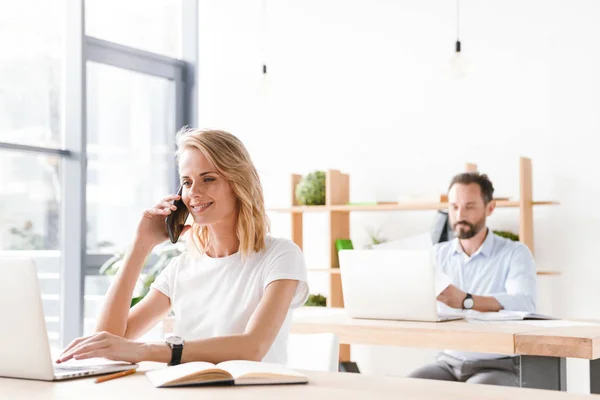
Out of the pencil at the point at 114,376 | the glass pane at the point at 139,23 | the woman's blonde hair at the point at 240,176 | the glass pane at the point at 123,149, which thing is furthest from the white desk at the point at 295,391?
the glass pane at the point at 139,23

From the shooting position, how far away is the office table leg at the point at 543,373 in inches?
103

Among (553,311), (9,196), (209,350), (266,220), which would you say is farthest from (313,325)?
(9,196)

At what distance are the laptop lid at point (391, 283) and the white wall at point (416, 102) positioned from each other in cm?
186

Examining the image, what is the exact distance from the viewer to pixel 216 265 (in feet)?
7.56

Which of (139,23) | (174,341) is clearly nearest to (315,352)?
(174,341)

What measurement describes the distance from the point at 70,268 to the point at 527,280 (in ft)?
9.66

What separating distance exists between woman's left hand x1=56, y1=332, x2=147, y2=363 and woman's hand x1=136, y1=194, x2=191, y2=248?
540mm

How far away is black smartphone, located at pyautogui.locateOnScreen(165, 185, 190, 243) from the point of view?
7.71ft

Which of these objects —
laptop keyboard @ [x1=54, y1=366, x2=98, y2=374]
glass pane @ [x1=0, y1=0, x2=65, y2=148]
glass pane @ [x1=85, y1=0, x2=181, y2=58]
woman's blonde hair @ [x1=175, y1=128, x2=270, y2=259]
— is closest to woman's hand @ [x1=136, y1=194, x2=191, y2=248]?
woman's blonde hair @ [x1=175, y1=128, x2=270, y2=259]

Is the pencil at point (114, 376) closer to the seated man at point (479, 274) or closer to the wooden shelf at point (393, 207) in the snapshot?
the seated man at point (479, 274)

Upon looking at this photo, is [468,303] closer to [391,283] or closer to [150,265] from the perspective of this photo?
[391,283]

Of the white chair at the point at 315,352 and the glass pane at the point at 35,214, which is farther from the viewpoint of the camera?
the glass pane at the point at 35,214

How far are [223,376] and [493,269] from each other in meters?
2.23

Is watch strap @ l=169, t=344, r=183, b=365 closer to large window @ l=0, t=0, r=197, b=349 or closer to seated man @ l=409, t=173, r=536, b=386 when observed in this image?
seated man @ l=409, t=173, r=536, b=386
